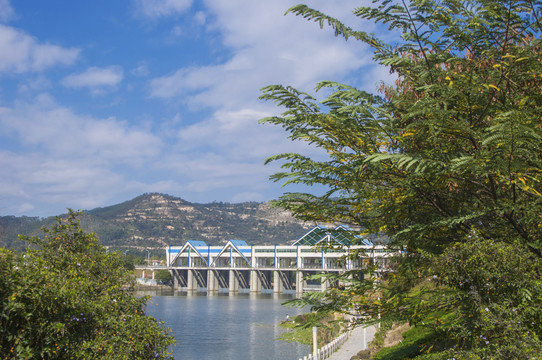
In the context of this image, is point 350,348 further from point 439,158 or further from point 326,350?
point 439,158

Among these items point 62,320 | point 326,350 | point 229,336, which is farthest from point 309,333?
point 62,320

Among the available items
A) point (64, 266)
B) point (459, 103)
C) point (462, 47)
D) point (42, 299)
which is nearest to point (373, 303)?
point (459, 103)

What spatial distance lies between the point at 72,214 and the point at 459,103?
48.7 ft

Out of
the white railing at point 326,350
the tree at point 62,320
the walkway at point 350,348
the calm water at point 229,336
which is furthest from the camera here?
the calm water at point 229,336

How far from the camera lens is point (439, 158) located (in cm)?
866

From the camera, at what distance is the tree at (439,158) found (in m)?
8.34

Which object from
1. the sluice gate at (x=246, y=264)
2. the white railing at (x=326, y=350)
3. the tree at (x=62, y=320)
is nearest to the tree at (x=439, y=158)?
the tree at (x=62, y=320)

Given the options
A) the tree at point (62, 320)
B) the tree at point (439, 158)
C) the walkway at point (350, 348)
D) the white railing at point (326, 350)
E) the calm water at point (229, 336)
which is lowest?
the calm water at point (229, 336)

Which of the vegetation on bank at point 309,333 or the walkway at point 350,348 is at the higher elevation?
the walkway at point 350,348

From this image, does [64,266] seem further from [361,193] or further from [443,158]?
[443,158]

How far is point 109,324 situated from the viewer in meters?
11.1

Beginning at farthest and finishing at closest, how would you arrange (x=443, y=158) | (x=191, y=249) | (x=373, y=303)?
(x=191, y=249) < (x=373, y=303) < (x=443, y=158)

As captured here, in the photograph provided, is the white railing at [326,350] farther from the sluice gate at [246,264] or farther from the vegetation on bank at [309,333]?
the sluice gate at [246,264]

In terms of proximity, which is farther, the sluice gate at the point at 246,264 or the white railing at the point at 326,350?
the sluice gate at the point at 246,264
